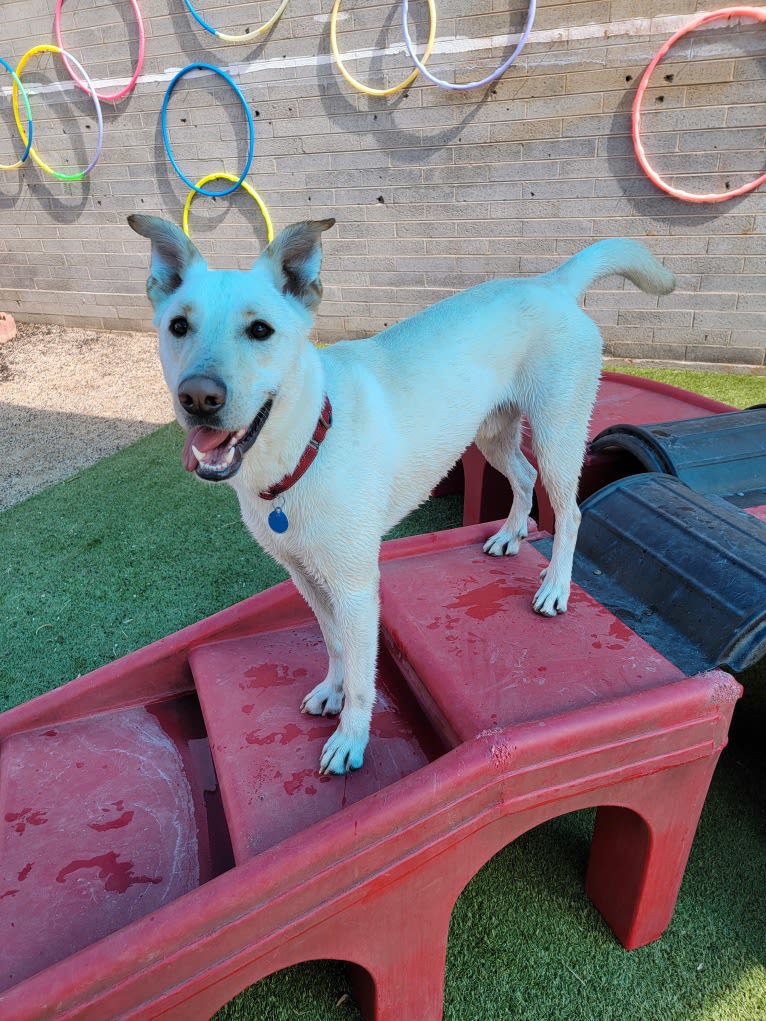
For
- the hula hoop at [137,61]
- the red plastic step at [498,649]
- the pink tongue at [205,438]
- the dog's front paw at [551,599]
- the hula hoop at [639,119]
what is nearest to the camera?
the pink tongue at [205,438]

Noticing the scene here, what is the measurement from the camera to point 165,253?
153 centimetres

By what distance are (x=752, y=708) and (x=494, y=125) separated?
184 inches

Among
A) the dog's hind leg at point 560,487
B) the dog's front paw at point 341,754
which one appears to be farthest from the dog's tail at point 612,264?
the dog's front paw at point 341,754

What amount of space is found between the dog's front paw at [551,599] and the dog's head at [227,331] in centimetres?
108

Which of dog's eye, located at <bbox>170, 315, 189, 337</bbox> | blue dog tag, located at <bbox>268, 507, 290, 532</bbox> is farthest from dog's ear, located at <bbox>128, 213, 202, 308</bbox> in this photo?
blue dog tag, located at <bbox>268, 507, 290, 532</bbox>

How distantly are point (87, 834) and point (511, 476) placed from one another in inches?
69.2

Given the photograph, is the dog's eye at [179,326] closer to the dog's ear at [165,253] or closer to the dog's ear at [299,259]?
the dog's ear at [165,253]

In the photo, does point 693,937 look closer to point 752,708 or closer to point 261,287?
point 752,708

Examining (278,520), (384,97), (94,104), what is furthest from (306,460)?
(94,104)

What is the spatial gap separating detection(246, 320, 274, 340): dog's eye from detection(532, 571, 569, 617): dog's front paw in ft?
3.84

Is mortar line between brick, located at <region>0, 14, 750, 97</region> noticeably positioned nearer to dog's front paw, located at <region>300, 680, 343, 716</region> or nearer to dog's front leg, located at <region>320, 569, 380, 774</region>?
dog's front leg, located at <region>320, 569, 380, 774</region>

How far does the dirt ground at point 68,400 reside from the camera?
464 cm

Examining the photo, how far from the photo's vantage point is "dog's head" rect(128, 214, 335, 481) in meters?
1.28

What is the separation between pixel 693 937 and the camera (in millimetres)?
1725
